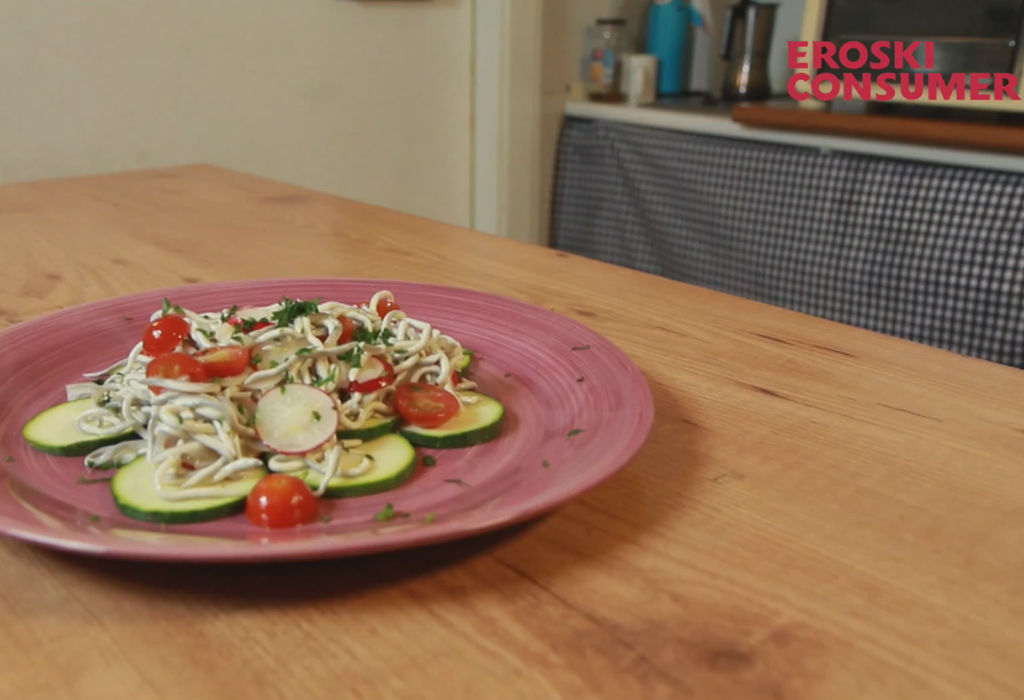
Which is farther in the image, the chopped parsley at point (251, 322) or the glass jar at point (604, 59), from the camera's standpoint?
the glass jar at point (604, 59)

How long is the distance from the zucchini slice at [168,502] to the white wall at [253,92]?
5.83 feet

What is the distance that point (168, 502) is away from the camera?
55cm

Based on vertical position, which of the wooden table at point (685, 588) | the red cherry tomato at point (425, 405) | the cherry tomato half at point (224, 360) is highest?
the cherry tomato half at point (224, 360)

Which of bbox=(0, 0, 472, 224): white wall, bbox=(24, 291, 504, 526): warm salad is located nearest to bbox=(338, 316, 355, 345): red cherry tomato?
bbox=(24, 291, 504, 526): warm salad

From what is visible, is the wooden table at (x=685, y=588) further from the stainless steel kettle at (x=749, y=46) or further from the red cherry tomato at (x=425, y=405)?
the stainless steel kettle at (x=749, y=46)

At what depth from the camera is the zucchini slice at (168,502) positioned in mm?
546

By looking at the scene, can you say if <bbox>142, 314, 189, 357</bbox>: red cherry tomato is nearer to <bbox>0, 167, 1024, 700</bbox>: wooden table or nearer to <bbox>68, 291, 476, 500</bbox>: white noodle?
<bbox>68, 291, 476, 500</bbox>: white noodle

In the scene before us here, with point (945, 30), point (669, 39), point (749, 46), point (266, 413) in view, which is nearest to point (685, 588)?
point (266, 413)

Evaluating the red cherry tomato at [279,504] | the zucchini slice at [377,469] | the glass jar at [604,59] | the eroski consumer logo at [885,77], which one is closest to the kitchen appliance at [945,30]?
the eroski consumer logo at [885,77]

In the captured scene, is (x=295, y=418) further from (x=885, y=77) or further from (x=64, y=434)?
(x=885, y=77)

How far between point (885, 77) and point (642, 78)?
825 millimetres

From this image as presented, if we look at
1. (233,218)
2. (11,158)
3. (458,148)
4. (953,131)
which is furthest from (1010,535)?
(458,148)

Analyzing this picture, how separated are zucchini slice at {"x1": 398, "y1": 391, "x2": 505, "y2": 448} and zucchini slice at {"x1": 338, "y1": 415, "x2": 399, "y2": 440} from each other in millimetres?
14

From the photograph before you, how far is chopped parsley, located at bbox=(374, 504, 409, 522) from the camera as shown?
0.56m
